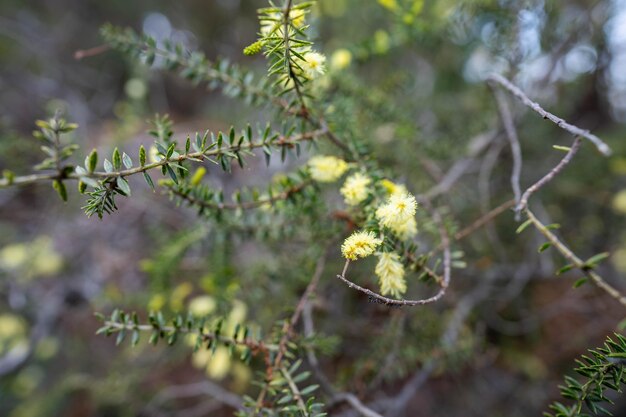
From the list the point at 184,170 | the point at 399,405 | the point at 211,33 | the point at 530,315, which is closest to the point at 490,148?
the point at 530,315

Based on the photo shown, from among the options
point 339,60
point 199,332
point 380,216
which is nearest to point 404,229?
point 380,216

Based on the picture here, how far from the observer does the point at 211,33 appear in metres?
3.82

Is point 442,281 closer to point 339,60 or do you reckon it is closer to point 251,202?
point 251,202

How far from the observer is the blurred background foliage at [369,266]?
4.33 feet

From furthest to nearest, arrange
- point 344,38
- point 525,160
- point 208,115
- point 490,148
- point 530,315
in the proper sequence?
point 208,115 < point 344,38 < point 525,160 < point 530,315 < point 490,148

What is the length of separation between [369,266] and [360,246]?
79cm

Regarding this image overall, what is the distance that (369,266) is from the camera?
1.42m

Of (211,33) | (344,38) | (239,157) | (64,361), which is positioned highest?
(211,33)

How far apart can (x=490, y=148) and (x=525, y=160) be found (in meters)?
0.53

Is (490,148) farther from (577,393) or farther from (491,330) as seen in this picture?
(577,393)

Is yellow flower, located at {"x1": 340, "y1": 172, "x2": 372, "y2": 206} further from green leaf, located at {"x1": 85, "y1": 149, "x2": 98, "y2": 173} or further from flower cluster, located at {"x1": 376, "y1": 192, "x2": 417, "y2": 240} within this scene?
green leaf, located at {"x1": 85, "y1": 149, "x2": 98, "y2": 173}

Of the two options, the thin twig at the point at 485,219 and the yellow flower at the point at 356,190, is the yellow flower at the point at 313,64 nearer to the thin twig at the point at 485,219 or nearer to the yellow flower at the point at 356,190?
the yellow flower at the point at 356,190

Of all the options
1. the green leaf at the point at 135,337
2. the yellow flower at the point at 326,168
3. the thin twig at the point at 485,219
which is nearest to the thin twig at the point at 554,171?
the thin twig at the point at 485,219

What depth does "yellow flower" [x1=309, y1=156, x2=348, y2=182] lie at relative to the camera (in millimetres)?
858
